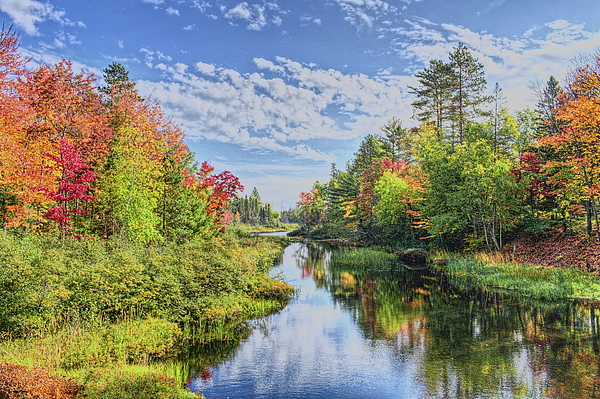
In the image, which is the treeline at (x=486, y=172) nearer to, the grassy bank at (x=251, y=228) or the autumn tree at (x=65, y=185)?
the grassy bank at (x=251, y=228)

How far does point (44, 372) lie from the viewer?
7547mm

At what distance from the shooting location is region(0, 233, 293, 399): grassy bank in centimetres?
899

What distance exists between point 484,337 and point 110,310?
14056 mm

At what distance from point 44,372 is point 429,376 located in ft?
32.5

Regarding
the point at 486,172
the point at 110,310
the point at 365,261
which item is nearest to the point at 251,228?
the point at 365,261

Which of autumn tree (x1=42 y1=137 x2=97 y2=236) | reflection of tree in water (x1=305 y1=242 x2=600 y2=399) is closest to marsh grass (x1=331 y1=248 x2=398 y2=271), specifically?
reflection of tree in water (x1=305 y1=242 x2=600 y2=399)

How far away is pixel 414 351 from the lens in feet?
41.1

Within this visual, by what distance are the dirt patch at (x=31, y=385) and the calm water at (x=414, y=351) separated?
11.3ft

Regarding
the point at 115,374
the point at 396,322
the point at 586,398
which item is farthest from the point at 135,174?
the point at 586,398

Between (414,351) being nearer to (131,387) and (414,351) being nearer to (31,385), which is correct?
(131,387)

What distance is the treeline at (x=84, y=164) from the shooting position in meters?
17.1

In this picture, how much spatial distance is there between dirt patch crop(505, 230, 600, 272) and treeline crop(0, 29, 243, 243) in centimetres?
2468

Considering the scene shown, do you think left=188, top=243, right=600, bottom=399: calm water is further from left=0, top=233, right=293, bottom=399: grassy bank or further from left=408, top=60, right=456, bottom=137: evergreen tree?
left=408, top=60, right=456, bottom=137: evergreen tree

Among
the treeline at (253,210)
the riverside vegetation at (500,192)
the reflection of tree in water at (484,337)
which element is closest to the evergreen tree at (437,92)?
the riverside vegetation at (500,192)
